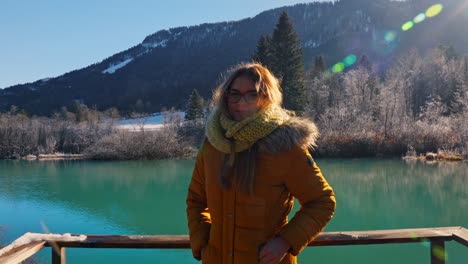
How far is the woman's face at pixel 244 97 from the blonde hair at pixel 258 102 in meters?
0.02

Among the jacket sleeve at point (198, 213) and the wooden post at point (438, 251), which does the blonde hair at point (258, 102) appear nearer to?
the jacket sleeve at point (198, 213)

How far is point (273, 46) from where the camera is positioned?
32.8 metres

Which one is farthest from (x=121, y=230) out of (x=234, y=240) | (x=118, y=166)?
(x=118, y=166)

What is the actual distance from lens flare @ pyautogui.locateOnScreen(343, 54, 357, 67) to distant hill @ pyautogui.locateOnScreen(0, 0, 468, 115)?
1.64m

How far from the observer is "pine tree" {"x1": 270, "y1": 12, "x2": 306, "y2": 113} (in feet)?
104

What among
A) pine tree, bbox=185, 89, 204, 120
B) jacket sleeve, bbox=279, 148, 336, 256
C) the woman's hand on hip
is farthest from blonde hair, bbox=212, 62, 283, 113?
pine tree, bbox=185, 89, 204, 120

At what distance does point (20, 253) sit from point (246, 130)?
4.25ft

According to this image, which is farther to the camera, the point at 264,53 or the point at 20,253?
the point at 264,53

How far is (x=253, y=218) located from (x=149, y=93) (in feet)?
307

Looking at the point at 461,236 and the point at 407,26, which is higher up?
the point at 407,26

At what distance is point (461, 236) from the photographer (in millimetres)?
2027

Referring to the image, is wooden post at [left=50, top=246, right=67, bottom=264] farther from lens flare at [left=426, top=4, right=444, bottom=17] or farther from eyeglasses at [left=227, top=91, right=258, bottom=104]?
lens flare at [left=426, top=4, right=444, bottom=17]

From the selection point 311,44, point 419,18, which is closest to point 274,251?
point 311,44

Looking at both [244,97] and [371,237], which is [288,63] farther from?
[244,97]
